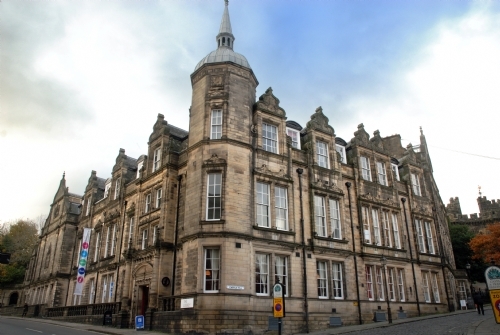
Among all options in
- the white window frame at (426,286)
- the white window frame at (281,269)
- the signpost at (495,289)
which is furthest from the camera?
the white window frame at (426,286)

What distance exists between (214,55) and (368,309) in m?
20.4

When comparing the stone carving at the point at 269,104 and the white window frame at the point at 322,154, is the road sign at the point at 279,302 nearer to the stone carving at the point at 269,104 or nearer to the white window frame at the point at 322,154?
the stone carving at the point at 269,104

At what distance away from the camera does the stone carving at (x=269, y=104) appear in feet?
86.7

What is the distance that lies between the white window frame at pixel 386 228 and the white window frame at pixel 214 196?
15.4 m

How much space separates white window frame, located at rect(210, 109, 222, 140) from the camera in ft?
79.5

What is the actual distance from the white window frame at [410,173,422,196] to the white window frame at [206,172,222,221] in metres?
21.5

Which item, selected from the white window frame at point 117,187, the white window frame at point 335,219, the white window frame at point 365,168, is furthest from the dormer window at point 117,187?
the white window frame at point 365,168

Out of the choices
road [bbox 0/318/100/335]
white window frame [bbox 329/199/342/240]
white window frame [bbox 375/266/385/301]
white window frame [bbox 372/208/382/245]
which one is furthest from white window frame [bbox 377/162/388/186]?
road [bbox 0/318/100/335]

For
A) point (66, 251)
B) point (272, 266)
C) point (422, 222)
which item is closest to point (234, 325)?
point (272, 266)

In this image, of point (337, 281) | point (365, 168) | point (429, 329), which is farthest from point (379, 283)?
point (429, 329)

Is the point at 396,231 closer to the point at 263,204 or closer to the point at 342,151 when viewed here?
the point at 342,151

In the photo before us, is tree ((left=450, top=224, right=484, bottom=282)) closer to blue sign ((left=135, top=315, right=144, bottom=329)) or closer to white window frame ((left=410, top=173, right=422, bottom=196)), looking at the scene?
white window frame ((left=410, top=173, right=422, bottom=196))

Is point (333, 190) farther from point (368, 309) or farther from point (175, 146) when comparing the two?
point (175, 146)

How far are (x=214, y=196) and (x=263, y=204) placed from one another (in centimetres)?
337
